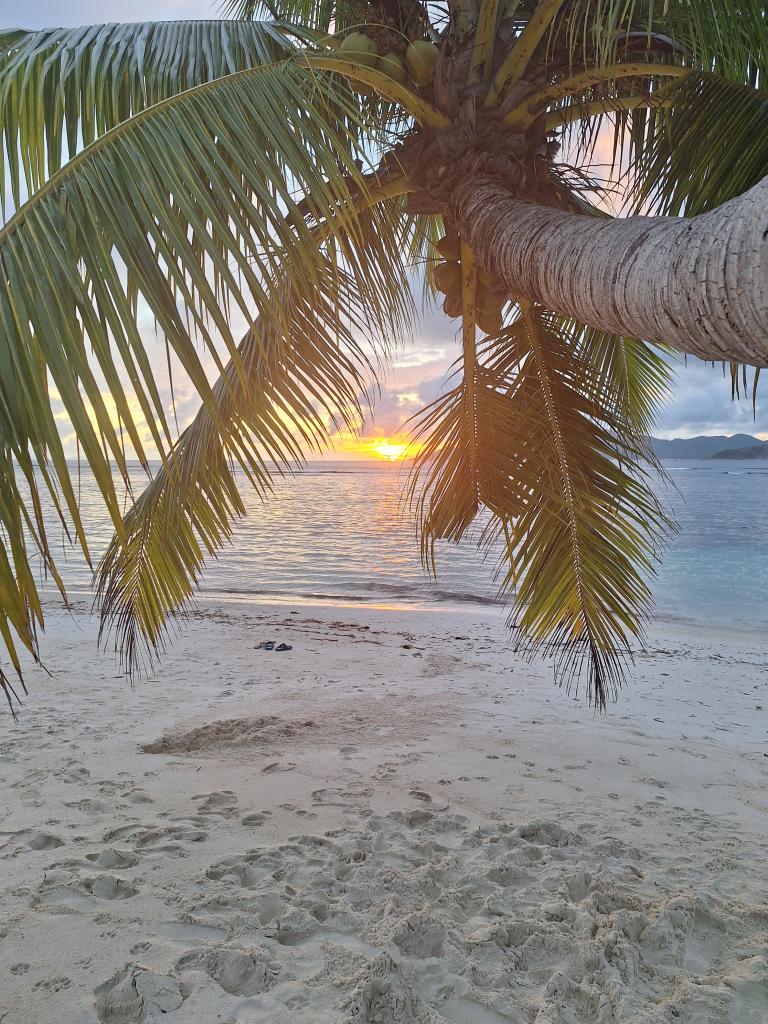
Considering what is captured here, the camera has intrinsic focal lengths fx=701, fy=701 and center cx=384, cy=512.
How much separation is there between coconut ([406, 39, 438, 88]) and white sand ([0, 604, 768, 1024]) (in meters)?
3.54

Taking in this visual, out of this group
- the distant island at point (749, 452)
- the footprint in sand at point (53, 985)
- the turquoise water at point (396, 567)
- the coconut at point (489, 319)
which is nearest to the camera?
the footprint in sand at point (53, 985)

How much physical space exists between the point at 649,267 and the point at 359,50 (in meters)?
1.85

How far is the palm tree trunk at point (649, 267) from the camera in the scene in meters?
1.53

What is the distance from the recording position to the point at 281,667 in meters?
6.93

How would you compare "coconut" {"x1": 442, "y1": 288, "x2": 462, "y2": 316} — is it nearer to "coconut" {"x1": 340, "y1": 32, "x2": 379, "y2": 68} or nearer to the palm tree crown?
the palm tree crown

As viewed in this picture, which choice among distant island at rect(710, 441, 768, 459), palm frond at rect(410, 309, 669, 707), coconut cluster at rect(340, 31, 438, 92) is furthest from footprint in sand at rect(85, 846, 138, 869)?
distant island at rect(710, 441, 768, 459)

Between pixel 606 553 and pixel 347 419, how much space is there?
1724mm

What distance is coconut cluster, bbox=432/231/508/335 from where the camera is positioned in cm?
363

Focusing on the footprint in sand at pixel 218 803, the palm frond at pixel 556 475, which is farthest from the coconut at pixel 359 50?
the footprint in sand at pixel 218 803

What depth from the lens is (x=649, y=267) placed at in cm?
188

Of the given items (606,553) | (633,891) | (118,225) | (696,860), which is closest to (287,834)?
(633,891)

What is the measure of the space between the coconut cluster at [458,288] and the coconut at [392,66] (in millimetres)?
770

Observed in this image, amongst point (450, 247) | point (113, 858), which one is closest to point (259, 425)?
point (450, 247)

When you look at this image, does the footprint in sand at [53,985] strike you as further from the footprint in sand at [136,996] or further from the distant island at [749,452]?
the distant island at [749,452]
